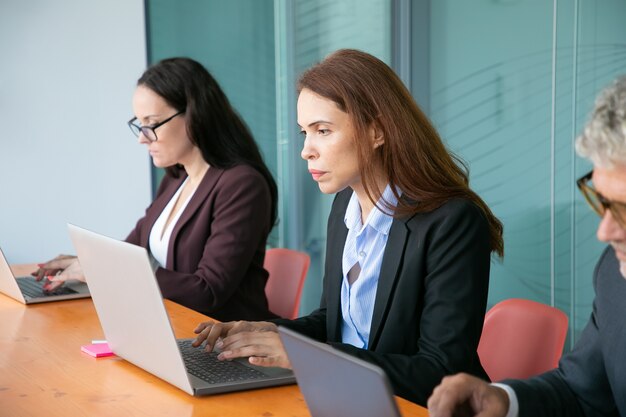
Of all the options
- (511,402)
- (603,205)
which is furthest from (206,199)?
(603,205)

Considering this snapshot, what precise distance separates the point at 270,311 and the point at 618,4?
5.45 feet

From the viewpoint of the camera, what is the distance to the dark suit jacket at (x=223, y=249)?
306 centimetres

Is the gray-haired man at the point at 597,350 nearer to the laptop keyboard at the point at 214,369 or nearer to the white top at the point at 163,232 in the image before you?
the laptop keyboard at the point at 214,369

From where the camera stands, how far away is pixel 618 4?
3330 millimetres

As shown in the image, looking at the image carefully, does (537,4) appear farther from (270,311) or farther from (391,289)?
Result: (391,289)

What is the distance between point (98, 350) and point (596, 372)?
3.80ft

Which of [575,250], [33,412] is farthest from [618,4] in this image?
[33,412]

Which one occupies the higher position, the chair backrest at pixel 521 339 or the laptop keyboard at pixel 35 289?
the chair backrest at pixel 521 339

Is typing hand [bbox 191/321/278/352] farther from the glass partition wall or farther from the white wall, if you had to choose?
the white wall

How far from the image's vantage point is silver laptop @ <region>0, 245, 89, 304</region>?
9.50 feet

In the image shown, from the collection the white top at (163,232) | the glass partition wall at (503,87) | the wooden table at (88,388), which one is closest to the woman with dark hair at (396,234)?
the wooden table at (88,388)

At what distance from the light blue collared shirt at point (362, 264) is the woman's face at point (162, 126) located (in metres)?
1.13

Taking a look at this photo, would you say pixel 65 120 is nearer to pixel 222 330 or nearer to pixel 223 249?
pixel 223 249

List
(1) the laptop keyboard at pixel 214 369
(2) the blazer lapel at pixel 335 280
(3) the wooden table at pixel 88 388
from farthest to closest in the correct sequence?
(2) the blazer lapel at pixel 335 280
(1) the laptop keyboard at pixel 214 369
(3) the wooden table at pixel 88 388
